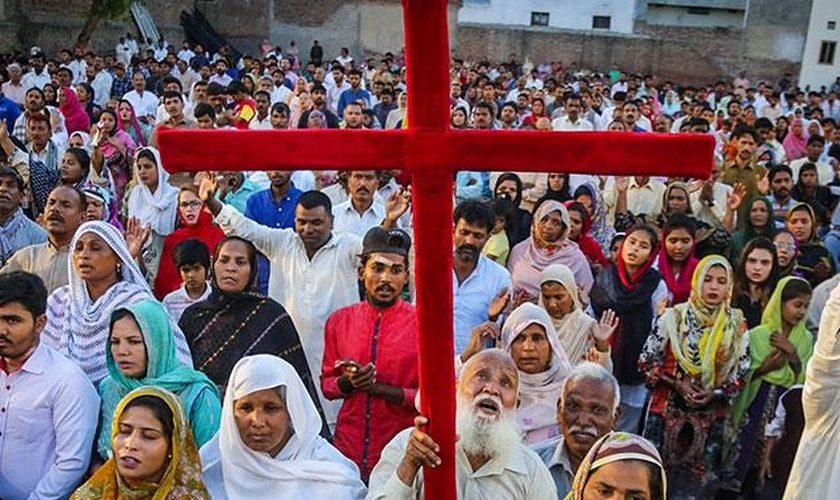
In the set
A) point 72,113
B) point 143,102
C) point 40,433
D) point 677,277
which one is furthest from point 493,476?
point 143,102

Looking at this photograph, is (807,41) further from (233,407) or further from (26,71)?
(233,407)

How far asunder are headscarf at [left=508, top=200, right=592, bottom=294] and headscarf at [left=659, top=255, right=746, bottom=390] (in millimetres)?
994

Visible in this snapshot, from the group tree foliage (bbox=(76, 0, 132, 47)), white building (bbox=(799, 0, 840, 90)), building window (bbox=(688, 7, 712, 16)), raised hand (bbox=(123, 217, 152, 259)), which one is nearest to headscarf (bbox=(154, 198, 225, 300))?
raised hand (bbox=(123, 217, 152, 259))

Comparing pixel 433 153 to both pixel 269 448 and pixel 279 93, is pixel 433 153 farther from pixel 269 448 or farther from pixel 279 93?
pixel 279 93

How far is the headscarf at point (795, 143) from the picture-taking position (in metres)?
12.2

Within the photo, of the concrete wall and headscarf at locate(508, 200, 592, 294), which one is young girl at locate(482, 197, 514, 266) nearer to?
headscarf at locate(508, 200, 592, 294)

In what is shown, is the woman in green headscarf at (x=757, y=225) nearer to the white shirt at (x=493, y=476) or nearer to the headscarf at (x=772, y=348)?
the headscarf at (x=772, y=348)

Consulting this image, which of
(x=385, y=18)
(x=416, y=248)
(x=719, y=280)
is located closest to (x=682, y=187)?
(x=719, y=280)

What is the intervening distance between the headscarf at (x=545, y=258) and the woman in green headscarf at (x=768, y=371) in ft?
3.51

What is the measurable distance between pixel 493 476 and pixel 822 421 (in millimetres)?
1447

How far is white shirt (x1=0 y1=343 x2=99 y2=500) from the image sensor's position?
10.1ft

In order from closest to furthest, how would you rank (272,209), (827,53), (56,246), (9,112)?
1. (56,246)
2. (272,209)
3. (9,112)
4. (827,53)

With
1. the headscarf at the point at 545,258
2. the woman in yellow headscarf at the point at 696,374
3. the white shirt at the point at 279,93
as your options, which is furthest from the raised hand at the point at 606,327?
the white shirt at the point at 279,93

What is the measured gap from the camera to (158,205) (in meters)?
6.16
